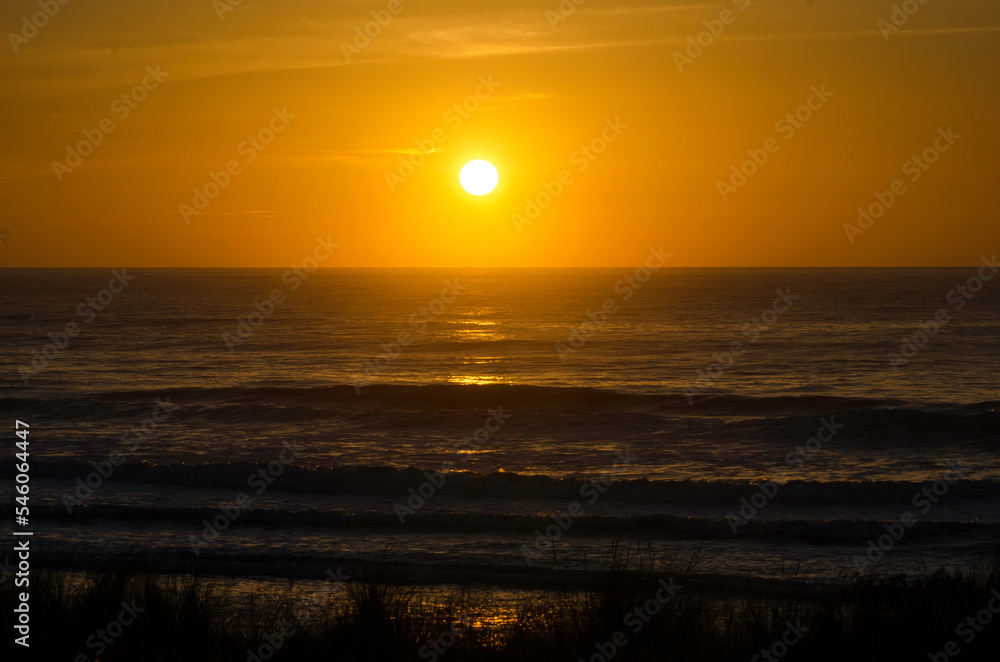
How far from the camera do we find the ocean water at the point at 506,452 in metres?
12.8

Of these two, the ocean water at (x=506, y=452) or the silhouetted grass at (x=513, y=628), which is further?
the ocean water at (x=506, y=452)

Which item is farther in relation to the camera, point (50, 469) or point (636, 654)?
point (50, 469)

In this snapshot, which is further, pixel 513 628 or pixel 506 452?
pixel 506 452

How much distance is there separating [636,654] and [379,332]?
54.3 metres

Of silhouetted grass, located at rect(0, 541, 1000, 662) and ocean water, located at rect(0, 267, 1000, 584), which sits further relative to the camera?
ocean water, located at rect(0, 267, 1000, 584)

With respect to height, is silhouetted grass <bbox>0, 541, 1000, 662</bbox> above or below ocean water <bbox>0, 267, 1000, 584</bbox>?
below

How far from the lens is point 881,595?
27.4ft

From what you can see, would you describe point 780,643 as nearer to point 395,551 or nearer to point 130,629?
point 130,629

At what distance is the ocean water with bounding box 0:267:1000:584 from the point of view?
42.1 feet

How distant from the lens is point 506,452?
20.8m

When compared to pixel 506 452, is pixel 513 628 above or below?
below

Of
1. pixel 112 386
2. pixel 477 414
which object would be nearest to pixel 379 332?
pixel 112 386

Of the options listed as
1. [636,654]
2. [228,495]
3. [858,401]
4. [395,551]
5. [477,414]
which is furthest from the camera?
[858,401]

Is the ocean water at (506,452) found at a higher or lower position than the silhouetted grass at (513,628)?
higher
